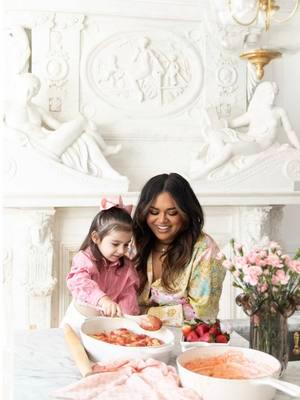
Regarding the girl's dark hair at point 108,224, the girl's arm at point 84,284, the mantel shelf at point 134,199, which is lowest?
the girl's arm at point 84,284

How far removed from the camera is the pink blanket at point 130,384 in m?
1.44

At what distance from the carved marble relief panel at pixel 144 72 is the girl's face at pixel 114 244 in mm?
2320

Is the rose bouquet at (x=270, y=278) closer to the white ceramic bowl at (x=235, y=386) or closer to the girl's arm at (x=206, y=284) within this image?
the white ceramic bowl at (x=235, y=386)

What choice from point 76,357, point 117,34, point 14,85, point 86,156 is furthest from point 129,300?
point 117,34

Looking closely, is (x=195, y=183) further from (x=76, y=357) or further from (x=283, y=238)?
(x=76, y=357)

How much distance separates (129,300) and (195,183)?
6.76 ft

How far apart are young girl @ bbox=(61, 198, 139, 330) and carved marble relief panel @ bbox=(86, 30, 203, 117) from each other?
7.27 feet

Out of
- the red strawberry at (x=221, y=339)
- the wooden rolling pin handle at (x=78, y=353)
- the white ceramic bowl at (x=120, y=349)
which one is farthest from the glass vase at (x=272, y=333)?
the wooden rolling pin handle at (x=78, y=353)

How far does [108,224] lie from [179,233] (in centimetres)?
39

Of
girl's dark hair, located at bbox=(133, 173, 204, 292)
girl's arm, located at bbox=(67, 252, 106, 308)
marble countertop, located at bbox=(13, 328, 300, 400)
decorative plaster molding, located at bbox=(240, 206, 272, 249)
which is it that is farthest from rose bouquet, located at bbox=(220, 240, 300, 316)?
decorative plaster molding, located at bbox=(240, 206, 272, 249)

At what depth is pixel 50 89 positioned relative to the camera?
440 centimetres

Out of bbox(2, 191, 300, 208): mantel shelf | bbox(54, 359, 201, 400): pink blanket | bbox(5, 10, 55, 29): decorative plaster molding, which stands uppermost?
bbox(5, 10, 55, 29): decorative plaster molding

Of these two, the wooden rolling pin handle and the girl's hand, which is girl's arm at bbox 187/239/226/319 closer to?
the girl's hand

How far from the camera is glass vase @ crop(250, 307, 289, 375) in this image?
5.54 ft
